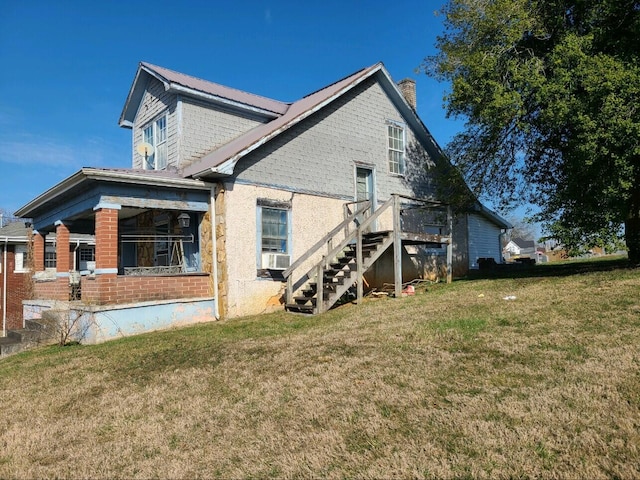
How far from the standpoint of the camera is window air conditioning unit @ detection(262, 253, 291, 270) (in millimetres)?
11977

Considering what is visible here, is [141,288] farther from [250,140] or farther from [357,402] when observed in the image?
[357,402]

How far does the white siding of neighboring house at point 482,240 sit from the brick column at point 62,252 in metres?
14.3

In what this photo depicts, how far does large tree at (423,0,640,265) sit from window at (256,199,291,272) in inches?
230

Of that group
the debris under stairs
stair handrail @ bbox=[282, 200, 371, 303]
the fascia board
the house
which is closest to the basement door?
the house

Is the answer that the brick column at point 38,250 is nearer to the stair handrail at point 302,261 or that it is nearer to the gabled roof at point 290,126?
the gabled roof at point 290,126

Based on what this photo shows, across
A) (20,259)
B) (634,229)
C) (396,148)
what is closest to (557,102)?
(634,229)

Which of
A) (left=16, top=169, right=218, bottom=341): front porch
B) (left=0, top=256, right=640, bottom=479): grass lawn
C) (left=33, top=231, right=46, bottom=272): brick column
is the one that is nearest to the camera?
(left=0, top=256, right=640, bottom=479): grass lawn

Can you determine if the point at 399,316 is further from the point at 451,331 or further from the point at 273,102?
the point at 273,102

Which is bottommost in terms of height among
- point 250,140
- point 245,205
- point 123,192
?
point 245,205

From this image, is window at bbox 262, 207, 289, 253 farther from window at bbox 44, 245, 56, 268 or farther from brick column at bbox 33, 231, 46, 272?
window at bbox 44, 245, 56, 268

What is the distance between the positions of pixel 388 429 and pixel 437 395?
0.83m

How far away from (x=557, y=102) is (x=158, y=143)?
10.9 metres

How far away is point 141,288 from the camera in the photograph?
410 inches

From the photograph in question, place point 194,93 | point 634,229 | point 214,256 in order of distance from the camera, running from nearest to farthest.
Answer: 1. point 214,256
2. point 634,229
3. point 194,93
